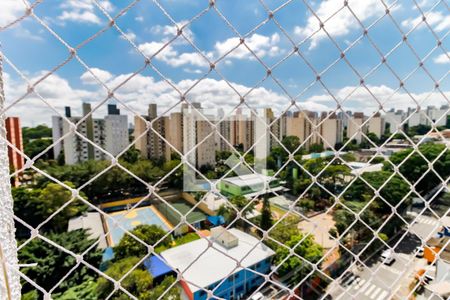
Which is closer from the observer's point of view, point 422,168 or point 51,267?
point 51,267

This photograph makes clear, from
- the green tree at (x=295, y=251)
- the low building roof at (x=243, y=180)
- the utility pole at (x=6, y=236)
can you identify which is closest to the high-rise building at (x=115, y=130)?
the low building roof at (x=243, y=180)

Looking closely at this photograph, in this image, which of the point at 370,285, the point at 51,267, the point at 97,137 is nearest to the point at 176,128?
the point at 51,267

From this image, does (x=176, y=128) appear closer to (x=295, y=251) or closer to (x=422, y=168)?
(x=295, y=251)

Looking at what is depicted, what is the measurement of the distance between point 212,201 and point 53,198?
121 inches

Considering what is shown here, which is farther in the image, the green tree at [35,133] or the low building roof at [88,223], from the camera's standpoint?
the green tree at [35,133]

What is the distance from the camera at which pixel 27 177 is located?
646cm

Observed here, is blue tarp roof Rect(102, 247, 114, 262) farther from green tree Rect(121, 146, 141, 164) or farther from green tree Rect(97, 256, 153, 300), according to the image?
green tree Rect(121, 146, 141, 164)

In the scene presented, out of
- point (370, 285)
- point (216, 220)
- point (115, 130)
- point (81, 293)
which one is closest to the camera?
point (81, 293)

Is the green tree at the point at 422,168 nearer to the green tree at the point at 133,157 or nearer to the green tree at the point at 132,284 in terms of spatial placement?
the green tree at the point at 132,284

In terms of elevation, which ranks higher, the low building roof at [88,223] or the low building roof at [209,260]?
the low building roof at [209,260]

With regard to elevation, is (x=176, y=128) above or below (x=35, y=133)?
below

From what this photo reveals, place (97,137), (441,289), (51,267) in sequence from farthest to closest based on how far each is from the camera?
(97,137) < (51,267) < (441,289)

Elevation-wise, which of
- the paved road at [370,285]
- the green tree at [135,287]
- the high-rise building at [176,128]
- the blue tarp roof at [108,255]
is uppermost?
the high-rise building at [176,128]

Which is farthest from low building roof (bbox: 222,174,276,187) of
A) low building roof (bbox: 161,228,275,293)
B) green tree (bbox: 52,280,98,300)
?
green tree (bbox: 52,280,98,300)
